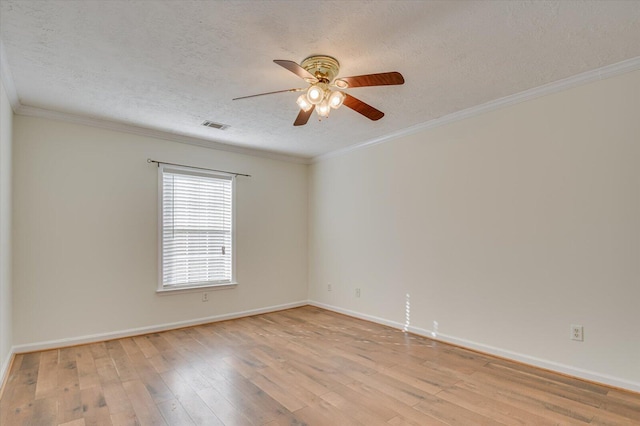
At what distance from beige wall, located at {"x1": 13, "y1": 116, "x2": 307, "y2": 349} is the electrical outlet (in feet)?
12.7

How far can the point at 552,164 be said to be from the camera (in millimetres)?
2951

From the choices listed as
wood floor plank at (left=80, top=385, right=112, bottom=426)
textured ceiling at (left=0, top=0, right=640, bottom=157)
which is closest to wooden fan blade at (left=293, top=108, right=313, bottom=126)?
textured ceiling at (left=0, top=0, right=640, bottom=157)

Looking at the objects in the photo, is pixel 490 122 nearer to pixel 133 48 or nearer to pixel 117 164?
pixel 133 48

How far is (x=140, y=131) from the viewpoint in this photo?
161 inches

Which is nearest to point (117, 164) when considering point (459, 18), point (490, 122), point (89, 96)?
→ point (89, 96)

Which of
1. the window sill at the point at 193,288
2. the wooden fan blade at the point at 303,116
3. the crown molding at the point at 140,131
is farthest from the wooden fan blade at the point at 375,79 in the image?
the window sill at the point at 193,288

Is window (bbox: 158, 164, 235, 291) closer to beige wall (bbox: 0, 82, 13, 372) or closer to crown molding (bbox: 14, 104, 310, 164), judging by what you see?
crown molding (bbox: 14, 104, 310, 164)

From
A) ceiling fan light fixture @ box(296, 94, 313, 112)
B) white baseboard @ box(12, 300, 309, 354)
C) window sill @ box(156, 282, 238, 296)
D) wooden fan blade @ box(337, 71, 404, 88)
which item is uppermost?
wooden fan blade @ box(337, 71, 404, 88)

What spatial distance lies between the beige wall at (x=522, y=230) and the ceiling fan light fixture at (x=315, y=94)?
1.96 m

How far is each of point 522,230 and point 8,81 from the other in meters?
4.62

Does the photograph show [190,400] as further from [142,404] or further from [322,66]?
[322,66]

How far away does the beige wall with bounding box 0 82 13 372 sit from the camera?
279 cm

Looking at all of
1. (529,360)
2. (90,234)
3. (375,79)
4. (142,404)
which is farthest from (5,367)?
(529,360)

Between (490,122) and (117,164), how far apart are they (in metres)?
4.14
